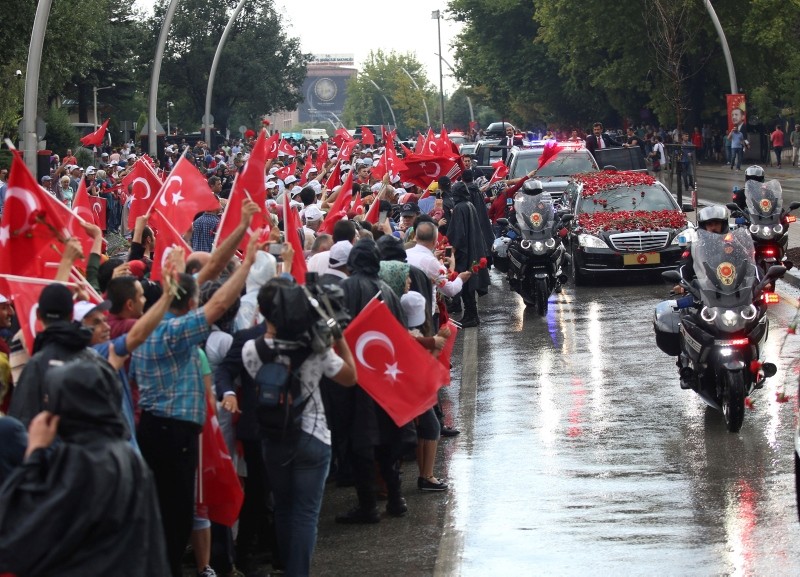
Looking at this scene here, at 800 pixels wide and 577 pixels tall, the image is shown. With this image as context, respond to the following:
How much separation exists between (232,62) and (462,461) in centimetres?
7125

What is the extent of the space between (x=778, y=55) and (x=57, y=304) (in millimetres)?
51921

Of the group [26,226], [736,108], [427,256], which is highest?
[736,108]

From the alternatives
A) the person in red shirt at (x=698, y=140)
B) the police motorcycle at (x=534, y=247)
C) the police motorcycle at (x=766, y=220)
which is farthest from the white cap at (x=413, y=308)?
the person in red shirt at (x=698, y=140)

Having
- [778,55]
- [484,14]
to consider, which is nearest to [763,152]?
[778,55]

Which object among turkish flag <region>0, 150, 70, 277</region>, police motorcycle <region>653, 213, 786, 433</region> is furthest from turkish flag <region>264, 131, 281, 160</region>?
turkish flag <region>0, 150, 70, 277</region>

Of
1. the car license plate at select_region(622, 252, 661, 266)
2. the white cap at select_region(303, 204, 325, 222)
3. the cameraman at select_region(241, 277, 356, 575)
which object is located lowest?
the car license plate at select_region(622, 252, 661, 266)

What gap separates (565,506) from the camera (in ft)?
30.3

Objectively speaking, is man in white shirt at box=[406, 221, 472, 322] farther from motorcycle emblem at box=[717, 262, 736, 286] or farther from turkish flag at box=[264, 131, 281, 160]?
turkish flag at box=[264, 131, 281, 160]

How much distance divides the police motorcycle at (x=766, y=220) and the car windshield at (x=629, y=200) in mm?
1803

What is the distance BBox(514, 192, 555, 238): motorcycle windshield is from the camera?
19.4m

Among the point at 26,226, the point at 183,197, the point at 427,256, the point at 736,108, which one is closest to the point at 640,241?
the point at 427,256

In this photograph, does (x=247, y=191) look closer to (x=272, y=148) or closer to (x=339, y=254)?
(x=339, y=254)

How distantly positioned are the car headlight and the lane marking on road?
4630 mm

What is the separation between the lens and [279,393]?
6.93m
